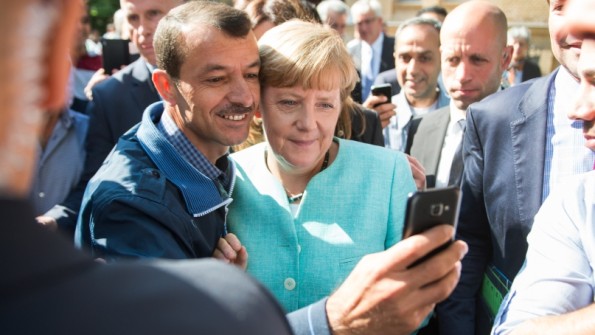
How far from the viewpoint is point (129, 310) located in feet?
2.20

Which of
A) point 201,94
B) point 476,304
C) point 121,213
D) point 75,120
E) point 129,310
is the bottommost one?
point 476,304

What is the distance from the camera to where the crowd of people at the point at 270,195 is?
654mm

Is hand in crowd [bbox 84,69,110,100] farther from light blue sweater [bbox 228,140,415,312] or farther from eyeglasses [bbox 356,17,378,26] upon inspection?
eyeglasses [bbox 356,17,378,26]

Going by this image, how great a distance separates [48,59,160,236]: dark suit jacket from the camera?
11.3 ft

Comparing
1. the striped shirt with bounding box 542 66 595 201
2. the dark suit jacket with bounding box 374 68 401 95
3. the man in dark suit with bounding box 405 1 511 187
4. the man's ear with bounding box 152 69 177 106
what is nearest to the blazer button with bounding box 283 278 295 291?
the man's ear with bounding box 152 69 177 106

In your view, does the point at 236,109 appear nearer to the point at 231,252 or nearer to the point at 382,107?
the point at 231,252

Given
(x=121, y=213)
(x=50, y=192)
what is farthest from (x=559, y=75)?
(x=50, y=192)

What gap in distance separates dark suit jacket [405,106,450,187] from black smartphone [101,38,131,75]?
203 cm

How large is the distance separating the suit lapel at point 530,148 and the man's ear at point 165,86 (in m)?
1.31

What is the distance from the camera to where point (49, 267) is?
2.15 ft

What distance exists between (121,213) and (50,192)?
70.4 inches

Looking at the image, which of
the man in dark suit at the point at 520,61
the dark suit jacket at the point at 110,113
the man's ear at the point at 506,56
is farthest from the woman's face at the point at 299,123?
Result: the man in dark suit at the point at 520,61

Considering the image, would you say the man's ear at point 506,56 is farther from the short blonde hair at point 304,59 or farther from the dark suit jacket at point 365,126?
the short blonde hair at point 304,59

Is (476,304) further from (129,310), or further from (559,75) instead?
(129,310)
